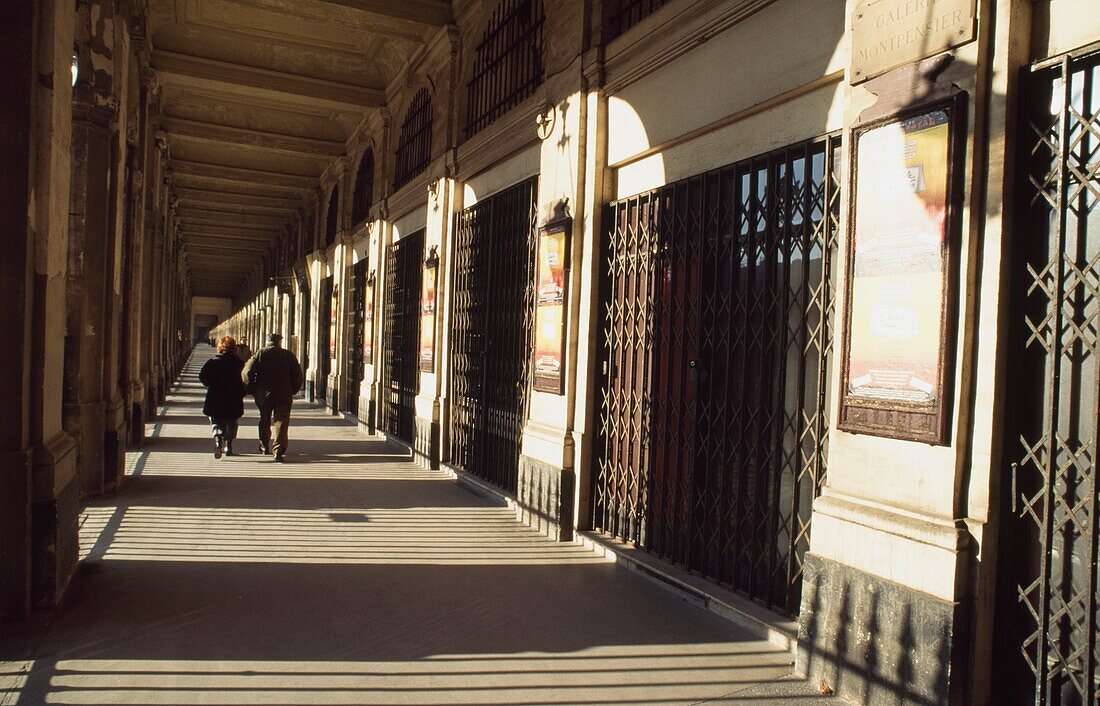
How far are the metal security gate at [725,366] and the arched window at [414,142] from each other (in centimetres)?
628

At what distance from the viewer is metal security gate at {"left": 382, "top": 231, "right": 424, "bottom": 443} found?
12102 millimetres

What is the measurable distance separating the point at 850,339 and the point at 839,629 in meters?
1.34

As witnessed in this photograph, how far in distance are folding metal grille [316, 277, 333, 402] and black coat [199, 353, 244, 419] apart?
8882mm

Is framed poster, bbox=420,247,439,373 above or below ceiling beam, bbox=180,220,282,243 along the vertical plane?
below

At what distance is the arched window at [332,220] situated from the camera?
19867 millimetres

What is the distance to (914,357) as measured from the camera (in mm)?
3578

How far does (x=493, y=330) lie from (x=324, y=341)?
12.5 metres

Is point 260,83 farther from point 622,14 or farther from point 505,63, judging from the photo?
point 622,14

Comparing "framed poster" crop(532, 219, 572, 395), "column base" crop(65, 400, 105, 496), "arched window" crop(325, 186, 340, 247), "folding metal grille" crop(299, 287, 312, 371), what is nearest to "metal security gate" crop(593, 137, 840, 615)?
"framed poster" crop(532, 219, 572, 395)

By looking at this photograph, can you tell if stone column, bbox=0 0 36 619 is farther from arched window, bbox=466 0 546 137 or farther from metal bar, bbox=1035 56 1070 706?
metal bar, bbox=1035 56 1070 706

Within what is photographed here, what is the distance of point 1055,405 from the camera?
10.5 ft

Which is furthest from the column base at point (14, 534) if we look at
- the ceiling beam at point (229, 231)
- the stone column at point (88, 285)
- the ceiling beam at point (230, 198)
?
the ceiling beam at point (229, 231)

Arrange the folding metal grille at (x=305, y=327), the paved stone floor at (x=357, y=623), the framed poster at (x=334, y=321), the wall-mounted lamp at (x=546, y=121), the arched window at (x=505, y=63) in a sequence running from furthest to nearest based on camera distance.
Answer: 1. the folding metal grille at (x=305, y=327)
2. the framed poster at (x=334, y=321)
3. the arched window at (x=505, y=63)
4. the wall-mounted lamp at (x=546, y=121)
5. the paved stone floor at (x=357, y=623)

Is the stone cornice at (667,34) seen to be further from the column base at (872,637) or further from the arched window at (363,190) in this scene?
the arched window at (363,190)
